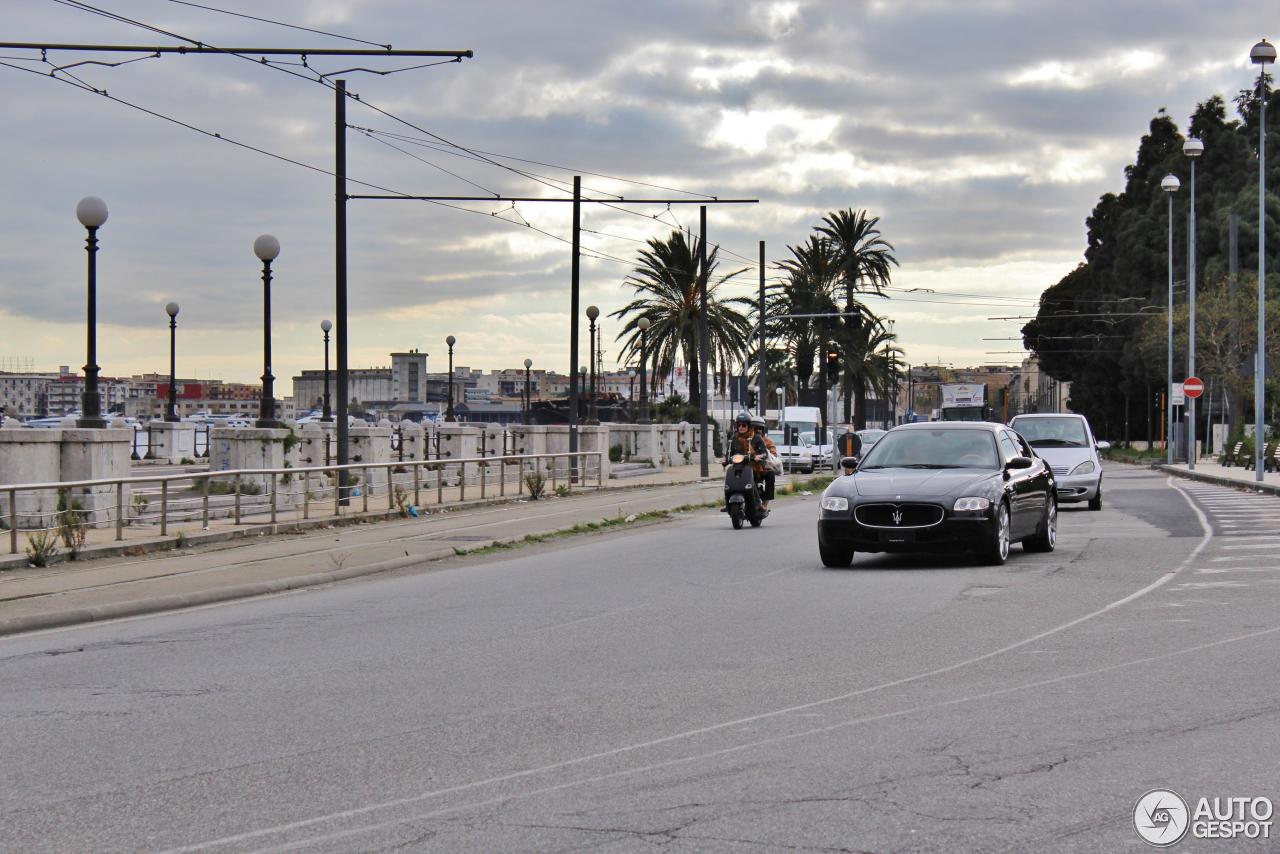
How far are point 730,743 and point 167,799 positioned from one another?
8.17ft

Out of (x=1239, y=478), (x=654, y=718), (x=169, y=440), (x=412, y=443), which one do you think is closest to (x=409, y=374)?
(x=169, y=440)

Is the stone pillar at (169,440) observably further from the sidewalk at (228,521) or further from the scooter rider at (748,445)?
the scooter rider at (748,445)

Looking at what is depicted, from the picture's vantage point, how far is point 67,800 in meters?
6.22

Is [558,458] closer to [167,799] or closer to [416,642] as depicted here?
[416,642]

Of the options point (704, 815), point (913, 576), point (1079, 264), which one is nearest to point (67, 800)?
point (704, 815)

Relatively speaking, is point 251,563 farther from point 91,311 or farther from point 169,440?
point 169,440

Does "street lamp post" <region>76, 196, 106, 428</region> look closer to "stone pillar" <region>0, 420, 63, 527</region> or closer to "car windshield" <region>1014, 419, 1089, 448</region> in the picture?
"stone pillar" <region>0, 420, 63, 527</region>

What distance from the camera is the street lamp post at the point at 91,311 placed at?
2125 cm

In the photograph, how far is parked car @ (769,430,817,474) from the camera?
56172mm

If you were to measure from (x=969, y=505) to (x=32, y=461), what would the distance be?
42.2ft

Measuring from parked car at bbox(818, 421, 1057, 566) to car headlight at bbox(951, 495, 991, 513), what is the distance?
0.03ft

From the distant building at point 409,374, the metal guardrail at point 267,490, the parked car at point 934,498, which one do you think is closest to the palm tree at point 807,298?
the metal guardrail at point 267,490

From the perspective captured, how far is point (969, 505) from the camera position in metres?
15.6

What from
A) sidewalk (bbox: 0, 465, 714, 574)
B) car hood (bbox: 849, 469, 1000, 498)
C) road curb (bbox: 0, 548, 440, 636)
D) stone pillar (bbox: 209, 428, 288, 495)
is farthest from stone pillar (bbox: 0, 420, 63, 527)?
car hood (bbox: 849, 469, 1000, 498)
